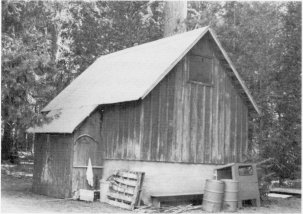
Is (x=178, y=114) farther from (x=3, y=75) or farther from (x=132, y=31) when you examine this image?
(x=132, y=31)

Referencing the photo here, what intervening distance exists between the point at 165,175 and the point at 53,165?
4.37 meters

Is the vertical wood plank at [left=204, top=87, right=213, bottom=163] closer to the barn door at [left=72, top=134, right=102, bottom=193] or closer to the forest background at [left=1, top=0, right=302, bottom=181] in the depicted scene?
the forest background at [left=1, top=0, right=302, bottom=181]

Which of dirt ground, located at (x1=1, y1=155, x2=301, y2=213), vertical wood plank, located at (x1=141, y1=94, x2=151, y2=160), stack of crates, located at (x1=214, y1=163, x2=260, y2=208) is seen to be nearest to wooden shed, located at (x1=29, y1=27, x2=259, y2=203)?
vertical wood plank, located at (x1=141, y1=94, x2=151, y2=160)

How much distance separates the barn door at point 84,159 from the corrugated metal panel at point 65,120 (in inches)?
21.8

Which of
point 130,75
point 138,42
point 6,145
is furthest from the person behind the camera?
point 6,145

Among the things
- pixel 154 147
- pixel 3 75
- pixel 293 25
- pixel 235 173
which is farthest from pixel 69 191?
pixel 293 25

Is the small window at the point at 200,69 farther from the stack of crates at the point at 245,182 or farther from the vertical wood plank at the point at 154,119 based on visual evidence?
the stack of crates at the point at 245,182

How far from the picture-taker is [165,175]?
54.0ft

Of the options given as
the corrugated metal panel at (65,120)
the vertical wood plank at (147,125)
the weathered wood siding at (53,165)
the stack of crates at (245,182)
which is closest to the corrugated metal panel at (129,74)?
the corrugated metal panel at (65,120)

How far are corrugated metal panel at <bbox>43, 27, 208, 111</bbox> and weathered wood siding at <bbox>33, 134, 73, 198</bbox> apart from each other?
5.27ft

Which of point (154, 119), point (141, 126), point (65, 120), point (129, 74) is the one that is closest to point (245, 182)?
point (154, 119)

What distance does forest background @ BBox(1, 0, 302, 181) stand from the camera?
16.5 m

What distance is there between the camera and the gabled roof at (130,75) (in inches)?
640

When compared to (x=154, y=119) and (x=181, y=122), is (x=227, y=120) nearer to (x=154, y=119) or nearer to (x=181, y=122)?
(x=181, y=122)
